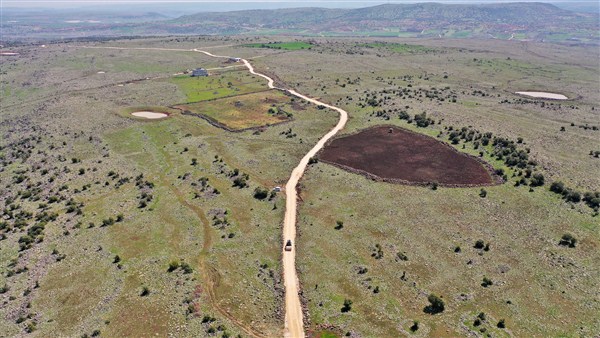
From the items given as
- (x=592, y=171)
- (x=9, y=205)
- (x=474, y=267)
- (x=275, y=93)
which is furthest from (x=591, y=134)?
(x=9, y=205)

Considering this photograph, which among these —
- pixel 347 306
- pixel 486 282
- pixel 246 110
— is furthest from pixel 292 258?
pixel 246 110

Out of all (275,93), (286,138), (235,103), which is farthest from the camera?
(275,93)

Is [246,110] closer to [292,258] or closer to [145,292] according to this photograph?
[292,258]

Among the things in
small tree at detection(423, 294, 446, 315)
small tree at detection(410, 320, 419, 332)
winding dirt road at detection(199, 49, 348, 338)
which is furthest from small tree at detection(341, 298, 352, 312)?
small tree at detection(423, 294, 446, 315)

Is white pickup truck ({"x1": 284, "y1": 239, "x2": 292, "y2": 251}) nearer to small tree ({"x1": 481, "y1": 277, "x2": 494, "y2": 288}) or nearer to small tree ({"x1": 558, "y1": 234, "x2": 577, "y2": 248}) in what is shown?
small tree ({"x1": 481, "y1": 277, "x2": 494, "y2": 288})

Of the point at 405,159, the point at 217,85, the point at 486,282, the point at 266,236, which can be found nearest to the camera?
the point at 486,282

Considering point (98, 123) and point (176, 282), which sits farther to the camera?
point (98, 123)

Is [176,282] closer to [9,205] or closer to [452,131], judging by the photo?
[9,205]
